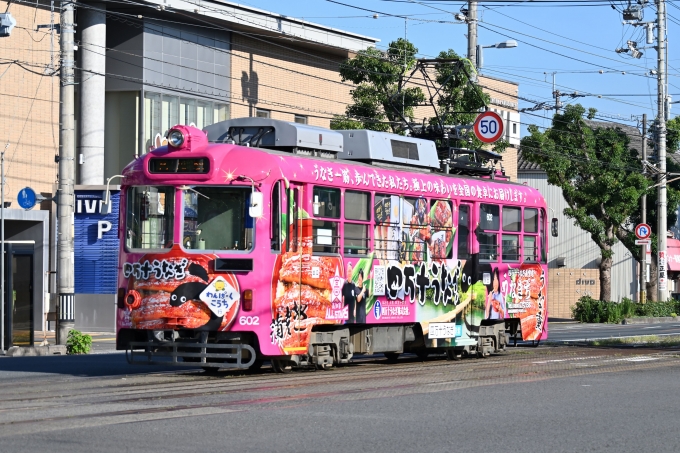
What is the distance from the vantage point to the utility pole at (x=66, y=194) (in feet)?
76.4

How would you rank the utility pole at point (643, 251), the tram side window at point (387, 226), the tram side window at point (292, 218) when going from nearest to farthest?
1. the tram side window at point (292, 218)
2. the tram side window at point (387, 226)
3. the utility pole at point (643, 251)

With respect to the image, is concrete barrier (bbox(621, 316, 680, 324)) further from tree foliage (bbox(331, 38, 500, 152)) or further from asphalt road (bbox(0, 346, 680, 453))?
asphalt road (bbox(0, 346, 680, 453))

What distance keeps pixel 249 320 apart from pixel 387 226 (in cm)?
338

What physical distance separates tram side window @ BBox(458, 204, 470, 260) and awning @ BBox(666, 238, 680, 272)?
41445 millimetres

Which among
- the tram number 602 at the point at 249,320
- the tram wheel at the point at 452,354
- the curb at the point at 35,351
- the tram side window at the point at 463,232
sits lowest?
the curb at the point at 35,351

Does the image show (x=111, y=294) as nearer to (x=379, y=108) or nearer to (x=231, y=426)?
(x=379, y=108)

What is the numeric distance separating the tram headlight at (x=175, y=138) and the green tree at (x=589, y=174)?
3101 centimetres

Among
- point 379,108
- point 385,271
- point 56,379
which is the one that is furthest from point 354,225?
point 379,108

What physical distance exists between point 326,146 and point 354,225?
1322mm

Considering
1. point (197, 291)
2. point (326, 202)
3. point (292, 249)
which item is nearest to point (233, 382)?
point (197, 291)

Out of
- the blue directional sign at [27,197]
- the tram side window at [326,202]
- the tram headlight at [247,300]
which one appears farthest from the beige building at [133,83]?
the tram headlight at [247,300]

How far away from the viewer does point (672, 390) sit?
14.4 metres

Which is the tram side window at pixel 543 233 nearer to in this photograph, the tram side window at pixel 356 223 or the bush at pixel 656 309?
the tram side window at pixel 356 223

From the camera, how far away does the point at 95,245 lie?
33469mm
